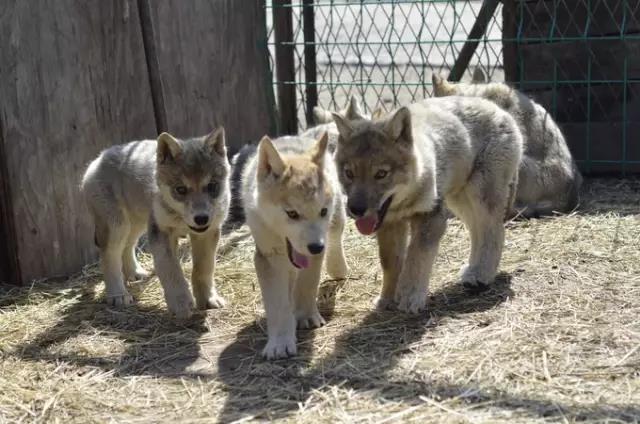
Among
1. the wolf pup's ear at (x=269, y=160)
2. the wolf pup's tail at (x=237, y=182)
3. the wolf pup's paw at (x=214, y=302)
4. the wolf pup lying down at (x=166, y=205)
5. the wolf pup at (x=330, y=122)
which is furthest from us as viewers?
the wolf pup's tail at (x=237, y=182)

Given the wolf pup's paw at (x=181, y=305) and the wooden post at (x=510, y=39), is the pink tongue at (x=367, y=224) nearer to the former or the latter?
the wolf pup's paw at (x=181, y=305)

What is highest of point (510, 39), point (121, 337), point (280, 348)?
point (510, 39)

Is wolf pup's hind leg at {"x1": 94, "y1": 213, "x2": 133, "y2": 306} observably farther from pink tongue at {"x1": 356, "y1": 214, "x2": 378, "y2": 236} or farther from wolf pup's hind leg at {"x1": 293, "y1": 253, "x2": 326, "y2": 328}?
pink tongue at {"x1": 356, "y1": 214, "x2": 378, "y2": 236}

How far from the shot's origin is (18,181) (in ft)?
22.4

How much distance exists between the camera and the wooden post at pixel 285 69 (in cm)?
987

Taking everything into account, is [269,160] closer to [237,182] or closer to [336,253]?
[336,253]

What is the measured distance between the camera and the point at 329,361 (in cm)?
519

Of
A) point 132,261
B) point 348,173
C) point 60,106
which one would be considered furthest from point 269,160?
point 60,106

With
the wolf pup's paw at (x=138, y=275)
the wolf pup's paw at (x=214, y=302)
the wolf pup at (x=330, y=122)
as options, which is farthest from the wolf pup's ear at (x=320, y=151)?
the wolf pup's paw at (x=138, y=275)

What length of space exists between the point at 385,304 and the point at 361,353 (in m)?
0.84

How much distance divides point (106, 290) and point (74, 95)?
1661 millimetres

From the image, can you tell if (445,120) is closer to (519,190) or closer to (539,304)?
(539,304)

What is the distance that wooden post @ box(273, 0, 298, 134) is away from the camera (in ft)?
32.4

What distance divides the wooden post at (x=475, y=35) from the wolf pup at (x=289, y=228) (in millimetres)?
4030
